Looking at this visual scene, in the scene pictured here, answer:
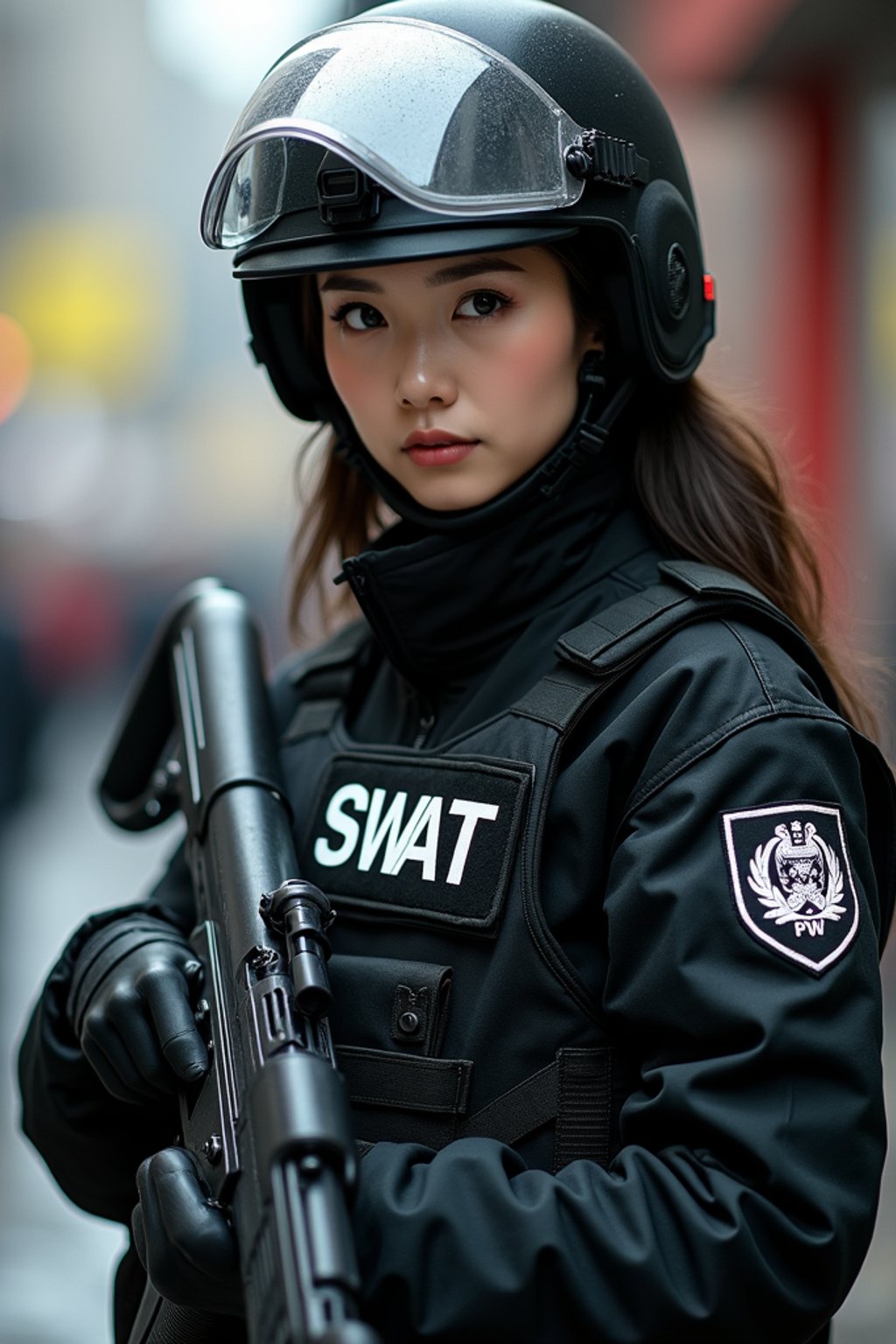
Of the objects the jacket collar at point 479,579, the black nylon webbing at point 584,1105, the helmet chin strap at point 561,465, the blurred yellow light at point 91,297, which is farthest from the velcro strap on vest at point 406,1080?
the blurred yellow light at point 91,297

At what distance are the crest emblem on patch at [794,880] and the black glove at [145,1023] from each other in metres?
0.62

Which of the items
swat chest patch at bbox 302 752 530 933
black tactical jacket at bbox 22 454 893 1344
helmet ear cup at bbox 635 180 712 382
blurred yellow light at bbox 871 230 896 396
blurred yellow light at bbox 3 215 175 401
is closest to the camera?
black tactical jacket at bbox 22 454 893 1344

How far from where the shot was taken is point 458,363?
1.73m

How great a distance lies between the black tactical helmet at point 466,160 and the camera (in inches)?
66.1

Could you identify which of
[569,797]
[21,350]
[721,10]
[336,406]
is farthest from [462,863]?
[21,350]

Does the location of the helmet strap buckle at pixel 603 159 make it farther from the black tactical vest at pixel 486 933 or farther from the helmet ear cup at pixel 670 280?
the black tactical vest at pixel 486 933

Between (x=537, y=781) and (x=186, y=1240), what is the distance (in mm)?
561

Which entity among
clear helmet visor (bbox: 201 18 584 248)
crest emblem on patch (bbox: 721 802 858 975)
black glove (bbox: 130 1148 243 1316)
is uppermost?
clear helmet visor (bbox: 201 18 584 248)

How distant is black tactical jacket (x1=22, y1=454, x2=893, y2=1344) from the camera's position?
1359mm

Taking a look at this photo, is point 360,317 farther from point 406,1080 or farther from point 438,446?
point 406,1080

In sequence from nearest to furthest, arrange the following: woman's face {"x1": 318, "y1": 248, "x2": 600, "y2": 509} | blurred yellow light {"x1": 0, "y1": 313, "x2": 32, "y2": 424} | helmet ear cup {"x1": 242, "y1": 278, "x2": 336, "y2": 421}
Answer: woman's face {"x1": 318, "y1": 248, "x2": 600, "y2": 509}, helmet ear cup {"x1": 242, "y1": 278, "x2": 336, "y2": 421}, blurred yellow light {"x1": 0, "y1": 313, "x2": 32, "y2": 424}

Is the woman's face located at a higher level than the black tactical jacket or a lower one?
higher

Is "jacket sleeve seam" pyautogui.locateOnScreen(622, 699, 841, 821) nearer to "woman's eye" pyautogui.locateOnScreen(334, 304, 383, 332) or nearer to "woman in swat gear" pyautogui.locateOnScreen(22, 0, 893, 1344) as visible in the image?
"woman in swat gear" pyautogui.locateOnScreen(22, 0, 893, 1344)

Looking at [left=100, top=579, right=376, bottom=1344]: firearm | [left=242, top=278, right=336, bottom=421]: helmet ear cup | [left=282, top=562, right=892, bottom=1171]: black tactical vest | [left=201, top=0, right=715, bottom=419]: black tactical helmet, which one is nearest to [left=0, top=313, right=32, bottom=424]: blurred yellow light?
→ [left=100, top=579, right=376, bottom=1344]: firearm
